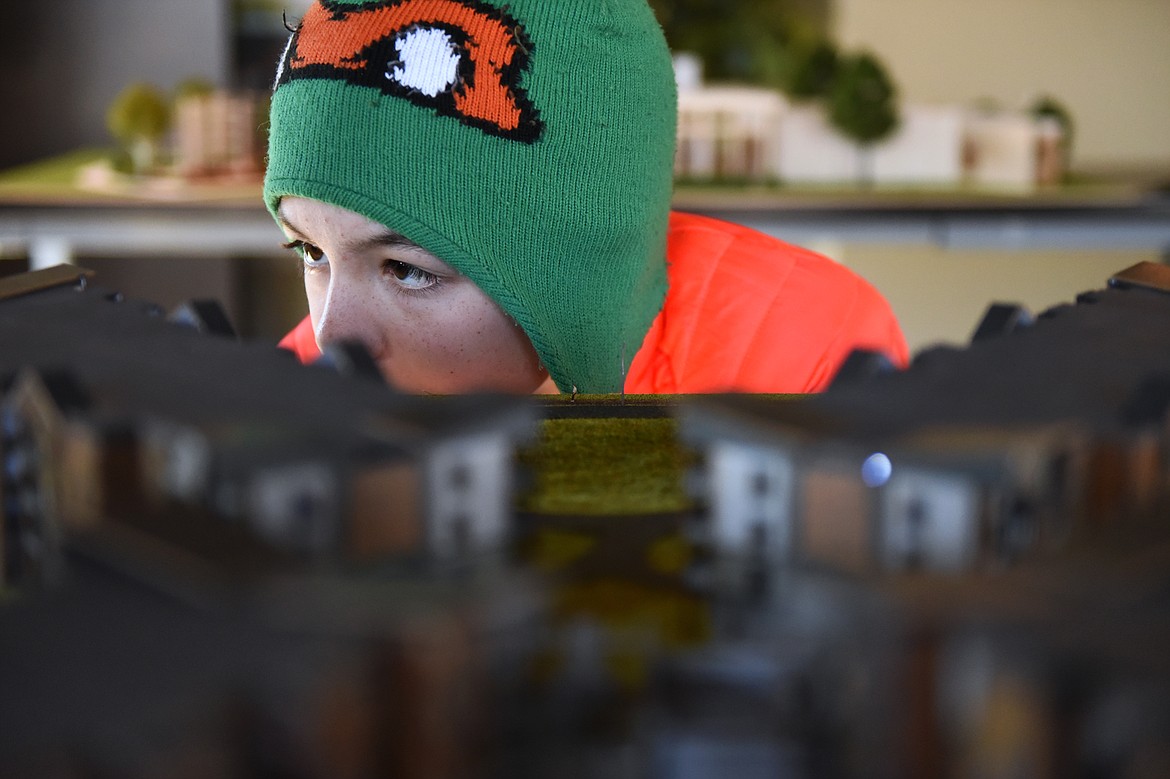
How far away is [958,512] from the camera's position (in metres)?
0.27

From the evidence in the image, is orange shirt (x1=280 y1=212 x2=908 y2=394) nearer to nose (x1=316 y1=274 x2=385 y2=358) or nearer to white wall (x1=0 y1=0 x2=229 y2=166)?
nose (x1=316 y1=274 x2=385 y2=358)

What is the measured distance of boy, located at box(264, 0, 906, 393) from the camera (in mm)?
875

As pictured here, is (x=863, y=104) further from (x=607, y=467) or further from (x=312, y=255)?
(x=607, y=467)

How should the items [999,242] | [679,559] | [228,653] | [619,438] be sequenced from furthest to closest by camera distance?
1. [999,242]
2. [619,438]
3. [679,559]
4. [228,653]

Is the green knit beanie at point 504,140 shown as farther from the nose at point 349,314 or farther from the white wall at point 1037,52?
the white wall at point 1037,52

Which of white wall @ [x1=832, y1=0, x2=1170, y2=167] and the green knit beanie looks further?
white wall @ [x1=832, y1=0, x2=1170, y2=167]

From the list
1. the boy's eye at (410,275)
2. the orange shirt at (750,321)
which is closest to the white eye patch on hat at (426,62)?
the boy's eye at (410,275)

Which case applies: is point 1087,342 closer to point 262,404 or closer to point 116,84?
point 262,404

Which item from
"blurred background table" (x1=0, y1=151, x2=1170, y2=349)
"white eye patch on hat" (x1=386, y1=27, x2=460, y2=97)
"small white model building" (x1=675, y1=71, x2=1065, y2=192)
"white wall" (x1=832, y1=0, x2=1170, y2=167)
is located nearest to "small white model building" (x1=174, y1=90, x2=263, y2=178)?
"blurred background table" (x1=0, y1=151, x2=1170, y2=349)

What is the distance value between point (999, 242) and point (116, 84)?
7.88 ft

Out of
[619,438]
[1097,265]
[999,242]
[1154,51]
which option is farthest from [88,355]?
[1154,51]

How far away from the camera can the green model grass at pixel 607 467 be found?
0.38 meters

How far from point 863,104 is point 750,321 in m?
1.65

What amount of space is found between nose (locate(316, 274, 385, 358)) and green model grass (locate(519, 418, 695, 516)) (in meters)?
0.37
